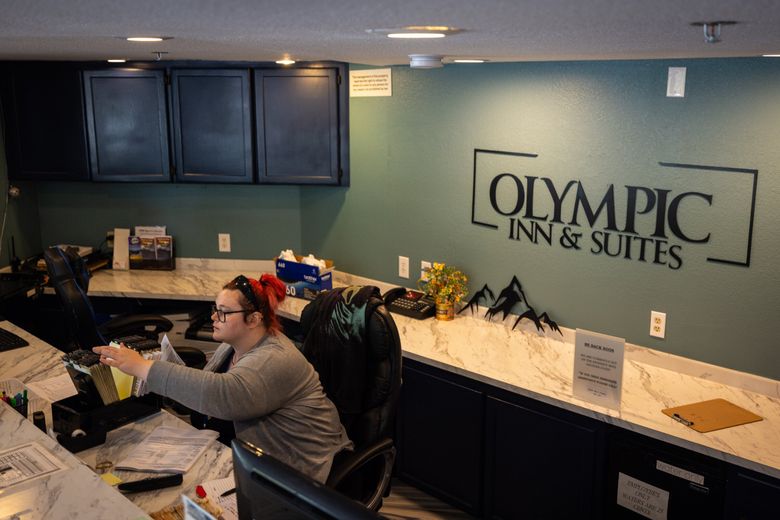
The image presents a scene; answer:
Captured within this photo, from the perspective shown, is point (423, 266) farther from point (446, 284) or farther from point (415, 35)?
point (415, 35)

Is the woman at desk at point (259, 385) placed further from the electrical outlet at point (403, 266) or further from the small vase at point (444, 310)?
the electrical outlet at point (403, 266)

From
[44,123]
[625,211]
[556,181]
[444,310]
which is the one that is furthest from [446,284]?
[44,123]

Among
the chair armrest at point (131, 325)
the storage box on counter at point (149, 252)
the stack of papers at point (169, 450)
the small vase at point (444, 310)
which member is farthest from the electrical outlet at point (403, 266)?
the stack of papers at point (169, 450)

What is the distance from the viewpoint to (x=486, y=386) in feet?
11.8

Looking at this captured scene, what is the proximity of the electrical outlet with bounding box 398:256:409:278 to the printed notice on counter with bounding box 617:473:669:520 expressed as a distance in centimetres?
180

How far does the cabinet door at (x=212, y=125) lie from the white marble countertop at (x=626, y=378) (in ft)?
3.12

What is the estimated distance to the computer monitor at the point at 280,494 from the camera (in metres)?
1.22

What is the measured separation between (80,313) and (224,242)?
134 cm

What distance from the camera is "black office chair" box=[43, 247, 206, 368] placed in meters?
4.12

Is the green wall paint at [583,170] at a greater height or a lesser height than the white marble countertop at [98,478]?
greater

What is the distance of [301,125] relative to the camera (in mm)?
4684

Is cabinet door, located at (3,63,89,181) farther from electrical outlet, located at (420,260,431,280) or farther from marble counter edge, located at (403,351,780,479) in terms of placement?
marble counter edge, located at (403,351,780,479)

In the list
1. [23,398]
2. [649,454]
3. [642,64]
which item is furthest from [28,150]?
[649,454]

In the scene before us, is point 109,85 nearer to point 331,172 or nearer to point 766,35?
point 331,172
